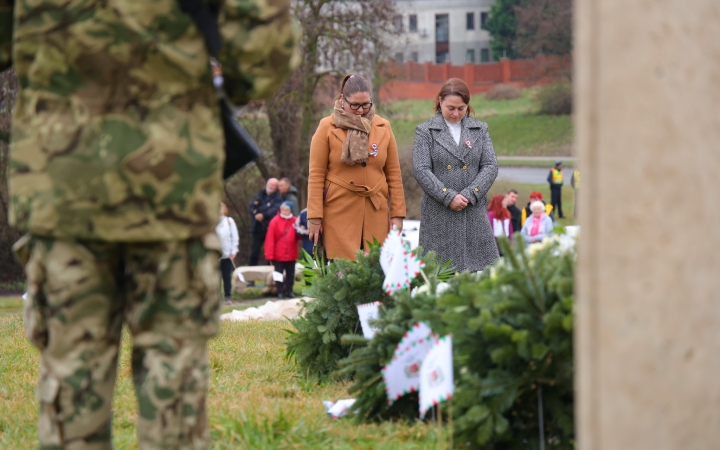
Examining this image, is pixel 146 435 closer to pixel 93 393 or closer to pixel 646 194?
pixel 93 393

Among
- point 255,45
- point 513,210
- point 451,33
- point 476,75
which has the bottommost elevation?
point 513,210

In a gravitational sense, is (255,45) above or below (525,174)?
above

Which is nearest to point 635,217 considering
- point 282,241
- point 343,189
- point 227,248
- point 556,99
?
point 343,189

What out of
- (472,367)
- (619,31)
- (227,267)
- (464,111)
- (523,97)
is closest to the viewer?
(619,31)

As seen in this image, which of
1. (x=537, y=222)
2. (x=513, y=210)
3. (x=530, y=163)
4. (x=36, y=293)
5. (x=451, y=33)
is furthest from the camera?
(x=451, y=33)

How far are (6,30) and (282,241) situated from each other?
12.3 metres

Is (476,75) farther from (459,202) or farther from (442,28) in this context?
(459,202)

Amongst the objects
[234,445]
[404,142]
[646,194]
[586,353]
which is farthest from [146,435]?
[404,142]

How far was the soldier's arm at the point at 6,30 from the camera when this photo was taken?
9.67ft

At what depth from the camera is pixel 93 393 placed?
2850 mm

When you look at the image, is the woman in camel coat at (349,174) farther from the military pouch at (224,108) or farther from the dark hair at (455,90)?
the military pouch at (224,108)

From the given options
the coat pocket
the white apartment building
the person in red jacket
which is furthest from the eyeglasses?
the white apartment building

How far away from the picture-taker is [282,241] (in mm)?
15234

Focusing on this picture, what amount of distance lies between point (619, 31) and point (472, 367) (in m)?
1.45
